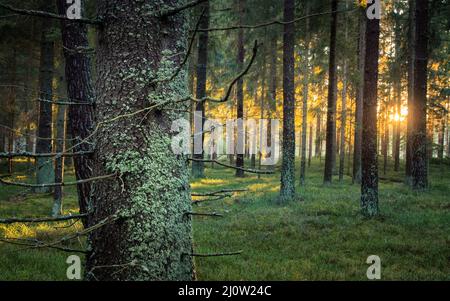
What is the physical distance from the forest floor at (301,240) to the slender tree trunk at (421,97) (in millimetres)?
2427

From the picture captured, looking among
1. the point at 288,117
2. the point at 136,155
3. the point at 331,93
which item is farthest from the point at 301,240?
the point at 331,93

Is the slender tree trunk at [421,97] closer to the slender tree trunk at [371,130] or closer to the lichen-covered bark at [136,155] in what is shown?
the slender tree trunk at [371,130]

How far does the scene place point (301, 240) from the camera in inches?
333

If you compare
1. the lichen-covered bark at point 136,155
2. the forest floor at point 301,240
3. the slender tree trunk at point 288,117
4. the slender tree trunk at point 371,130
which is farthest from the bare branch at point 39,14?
the slender tree trunk at point 288,117

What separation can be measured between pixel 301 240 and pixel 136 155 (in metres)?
6.85

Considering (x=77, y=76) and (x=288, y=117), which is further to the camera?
(x=288, y=117)

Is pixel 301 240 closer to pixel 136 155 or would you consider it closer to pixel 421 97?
pixel 136 155

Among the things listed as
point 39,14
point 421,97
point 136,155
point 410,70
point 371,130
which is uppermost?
point 410,70

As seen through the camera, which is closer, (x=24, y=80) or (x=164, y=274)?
(x=164, y=274)
